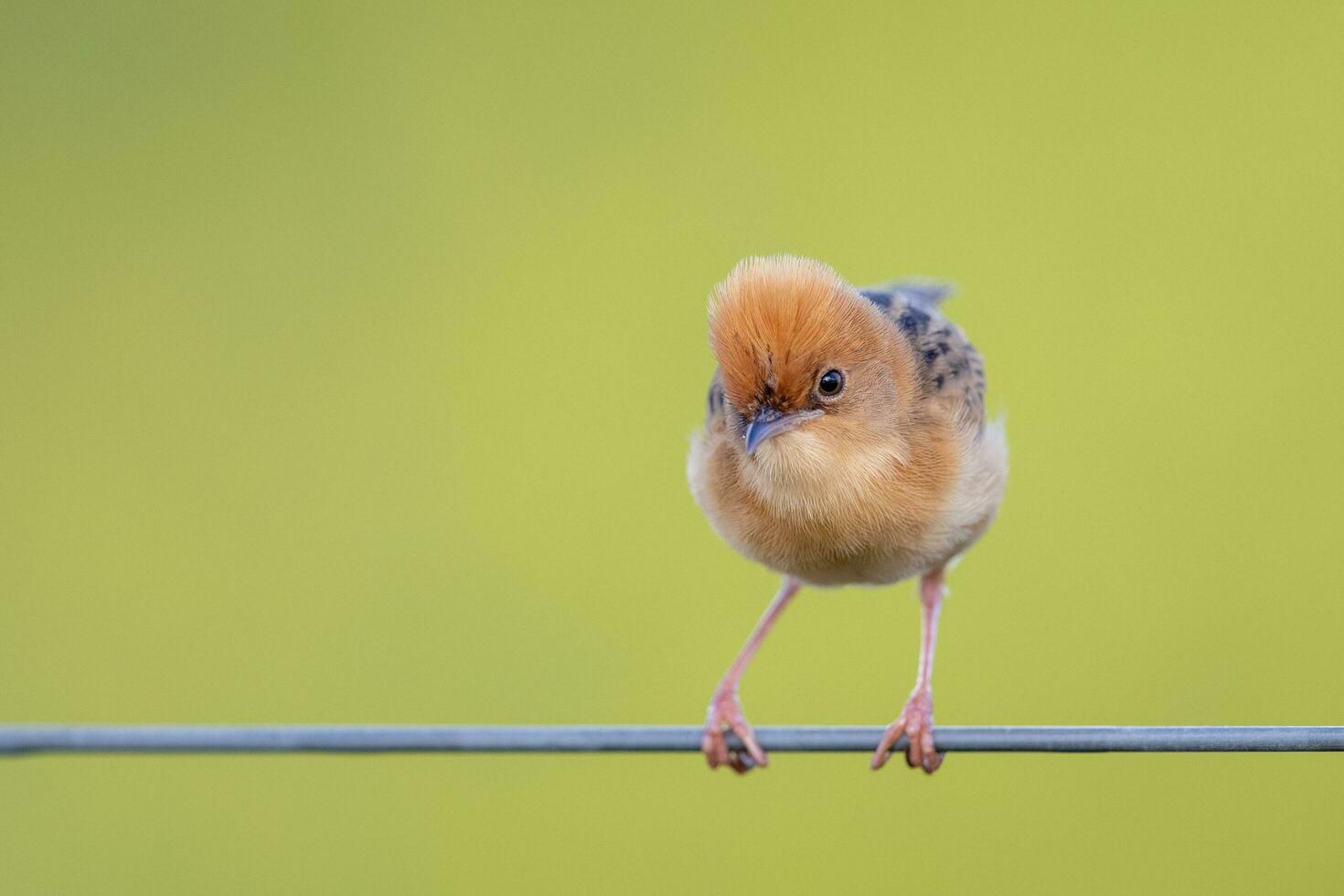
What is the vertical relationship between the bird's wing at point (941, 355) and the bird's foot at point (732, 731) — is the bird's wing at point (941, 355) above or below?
above

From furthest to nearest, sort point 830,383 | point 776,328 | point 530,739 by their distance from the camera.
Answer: point 830,383, point 776,328, point 530,739

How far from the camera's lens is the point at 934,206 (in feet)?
25.9

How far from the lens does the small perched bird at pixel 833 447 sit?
431cm

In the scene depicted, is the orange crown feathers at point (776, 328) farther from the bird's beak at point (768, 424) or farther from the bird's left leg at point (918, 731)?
the bird's left leg at point (918, 731)

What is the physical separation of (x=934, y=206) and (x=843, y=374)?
368 cm

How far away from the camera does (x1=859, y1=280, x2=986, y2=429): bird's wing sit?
4.91m

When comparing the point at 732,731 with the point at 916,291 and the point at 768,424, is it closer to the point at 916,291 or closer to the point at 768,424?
the point at 768,424

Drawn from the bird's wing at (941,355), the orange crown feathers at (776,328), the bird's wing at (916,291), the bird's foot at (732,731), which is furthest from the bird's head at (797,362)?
the bird's foot at (732,731)

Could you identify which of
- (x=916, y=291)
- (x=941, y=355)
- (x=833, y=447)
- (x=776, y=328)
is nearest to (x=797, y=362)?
(x=776, y=328)

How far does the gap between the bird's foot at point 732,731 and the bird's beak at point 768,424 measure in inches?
35.5

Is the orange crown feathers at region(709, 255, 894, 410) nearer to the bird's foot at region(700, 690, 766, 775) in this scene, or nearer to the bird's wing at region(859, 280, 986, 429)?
the bird's wing at region(859, 280, 986, 429)

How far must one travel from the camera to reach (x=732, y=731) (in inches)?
195

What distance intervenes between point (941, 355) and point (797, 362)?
0.88m

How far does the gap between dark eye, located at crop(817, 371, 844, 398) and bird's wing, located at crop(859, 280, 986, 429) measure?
48 cm
